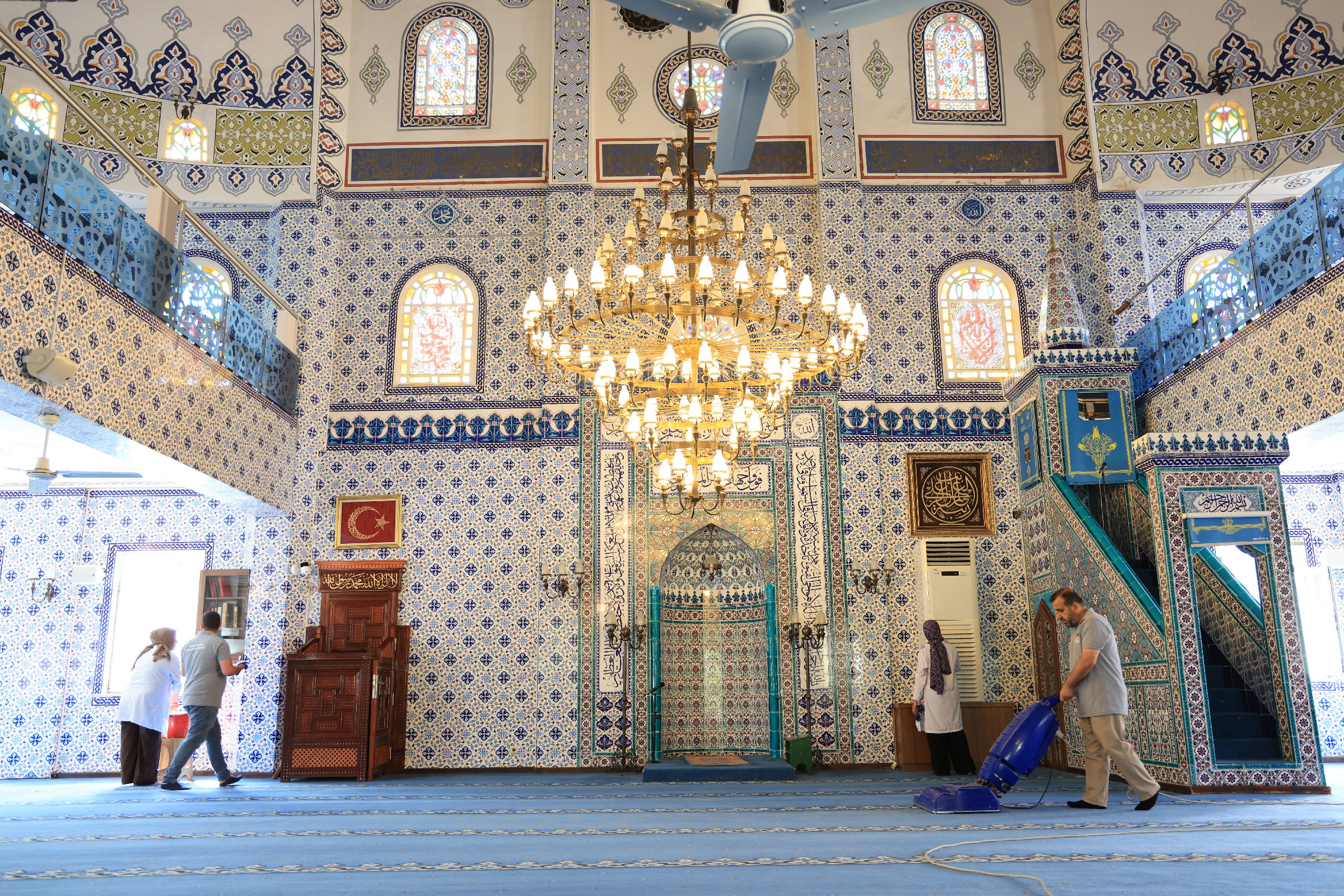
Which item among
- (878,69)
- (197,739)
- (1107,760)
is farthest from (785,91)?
(197,739)

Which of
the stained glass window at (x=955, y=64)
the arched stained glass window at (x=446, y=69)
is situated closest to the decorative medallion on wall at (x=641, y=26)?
the arched stained glass window at (x=446, y=69)

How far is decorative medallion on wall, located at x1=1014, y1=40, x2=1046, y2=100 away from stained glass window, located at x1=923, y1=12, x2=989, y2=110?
0.31 metres

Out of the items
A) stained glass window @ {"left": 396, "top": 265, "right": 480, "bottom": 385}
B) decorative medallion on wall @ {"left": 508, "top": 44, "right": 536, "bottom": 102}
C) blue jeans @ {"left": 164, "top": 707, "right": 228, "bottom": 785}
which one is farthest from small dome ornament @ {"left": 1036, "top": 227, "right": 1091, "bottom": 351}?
blue jeans @ {"left": 164, "top": 707, "right": 228, "bottom": 785}

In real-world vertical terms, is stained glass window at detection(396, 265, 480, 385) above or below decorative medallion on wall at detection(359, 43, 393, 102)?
below

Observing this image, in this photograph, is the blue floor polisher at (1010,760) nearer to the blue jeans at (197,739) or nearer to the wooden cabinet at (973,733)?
the wooden cabinet at (973,733)

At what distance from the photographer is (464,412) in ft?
29.8

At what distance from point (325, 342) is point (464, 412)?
141 cm

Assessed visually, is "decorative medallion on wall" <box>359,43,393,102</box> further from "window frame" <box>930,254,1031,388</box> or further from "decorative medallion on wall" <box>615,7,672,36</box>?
"window frame" <box>930,254,1031,388</box>

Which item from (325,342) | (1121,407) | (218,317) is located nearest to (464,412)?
(325,342)

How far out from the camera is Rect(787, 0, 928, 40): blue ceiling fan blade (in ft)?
11.8

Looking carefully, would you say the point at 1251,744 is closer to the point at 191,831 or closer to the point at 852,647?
the point at 852,647

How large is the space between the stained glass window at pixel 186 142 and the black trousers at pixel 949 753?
7.99 metres

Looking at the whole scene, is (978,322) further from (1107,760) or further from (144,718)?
(144,718)

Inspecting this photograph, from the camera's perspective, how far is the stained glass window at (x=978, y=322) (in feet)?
30.3
